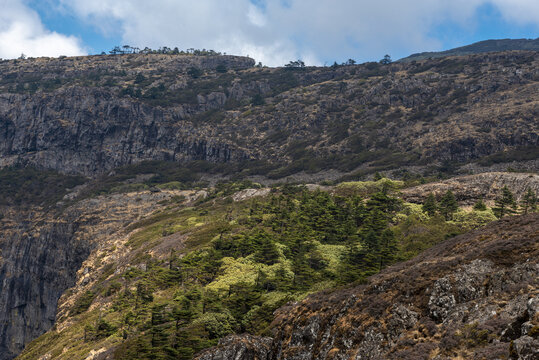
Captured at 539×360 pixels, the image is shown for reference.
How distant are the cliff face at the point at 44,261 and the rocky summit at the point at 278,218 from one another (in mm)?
574

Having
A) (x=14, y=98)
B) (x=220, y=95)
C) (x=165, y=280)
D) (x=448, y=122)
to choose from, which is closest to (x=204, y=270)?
(x=165, y=280)

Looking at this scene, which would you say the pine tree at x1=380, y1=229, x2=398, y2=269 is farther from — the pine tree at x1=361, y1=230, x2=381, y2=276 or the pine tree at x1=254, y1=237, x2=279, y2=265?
the pine tree at x1=254, y1=237, x2=279, y2=265

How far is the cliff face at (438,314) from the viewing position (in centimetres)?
1280

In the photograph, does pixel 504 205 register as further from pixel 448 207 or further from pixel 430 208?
pixel 430 208

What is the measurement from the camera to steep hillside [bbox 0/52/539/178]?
4707 inches

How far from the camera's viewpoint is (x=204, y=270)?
38688mm

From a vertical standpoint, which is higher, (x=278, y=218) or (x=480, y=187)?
(x=480, y=187)

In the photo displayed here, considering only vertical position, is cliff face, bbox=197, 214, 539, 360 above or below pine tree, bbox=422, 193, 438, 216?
below

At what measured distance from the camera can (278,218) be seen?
50.0 m

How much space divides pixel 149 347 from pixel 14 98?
19842 cm

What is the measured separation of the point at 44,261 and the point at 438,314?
116 m

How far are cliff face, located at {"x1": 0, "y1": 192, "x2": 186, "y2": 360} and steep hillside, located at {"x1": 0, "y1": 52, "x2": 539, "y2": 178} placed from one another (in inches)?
2082

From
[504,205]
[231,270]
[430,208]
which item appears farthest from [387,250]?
[504,205]

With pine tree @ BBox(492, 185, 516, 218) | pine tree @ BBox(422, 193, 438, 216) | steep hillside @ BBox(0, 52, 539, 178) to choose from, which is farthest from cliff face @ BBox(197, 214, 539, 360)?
steep hillside @ BBox(0, 52, 539, 178)
